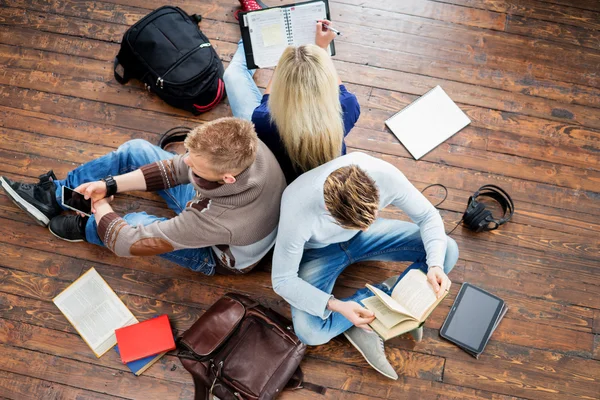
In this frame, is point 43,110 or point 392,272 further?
point 43,110

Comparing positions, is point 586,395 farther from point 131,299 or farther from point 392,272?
point 131,299

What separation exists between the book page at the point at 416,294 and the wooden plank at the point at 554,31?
1.58 metres

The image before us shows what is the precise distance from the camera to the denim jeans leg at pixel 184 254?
2119 millimetres

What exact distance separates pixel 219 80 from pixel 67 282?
119cm

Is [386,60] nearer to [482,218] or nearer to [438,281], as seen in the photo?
[482,218]

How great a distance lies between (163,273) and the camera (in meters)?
2.33

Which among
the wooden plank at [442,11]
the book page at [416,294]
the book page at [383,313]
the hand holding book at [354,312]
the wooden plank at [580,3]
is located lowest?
the hand holding book at [354,312]

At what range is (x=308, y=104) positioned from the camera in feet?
5.31

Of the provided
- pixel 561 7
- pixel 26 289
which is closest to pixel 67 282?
pixel 26 289

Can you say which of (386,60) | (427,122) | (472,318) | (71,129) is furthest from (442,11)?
(71,129)

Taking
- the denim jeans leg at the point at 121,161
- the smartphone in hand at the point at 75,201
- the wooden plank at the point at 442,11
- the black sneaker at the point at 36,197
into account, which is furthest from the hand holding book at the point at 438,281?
the black sneaker at the point at 36,197

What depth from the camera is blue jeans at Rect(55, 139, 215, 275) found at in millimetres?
2160

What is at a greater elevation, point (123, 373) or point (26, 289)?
point (26, 289)

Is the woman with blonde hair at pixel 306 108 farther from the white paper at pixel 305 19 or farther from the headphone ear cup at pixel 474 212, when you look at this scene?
the headphone ear cup at pixel 474 212
